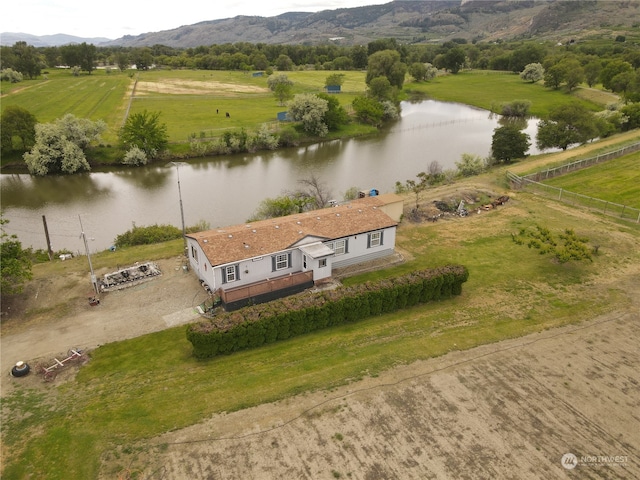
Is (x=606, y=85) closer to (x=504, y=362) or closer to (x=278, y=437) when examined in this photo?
(x=504, y=362)

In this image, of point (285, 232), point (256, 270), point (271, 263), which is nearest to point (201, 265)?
point (256, 270)

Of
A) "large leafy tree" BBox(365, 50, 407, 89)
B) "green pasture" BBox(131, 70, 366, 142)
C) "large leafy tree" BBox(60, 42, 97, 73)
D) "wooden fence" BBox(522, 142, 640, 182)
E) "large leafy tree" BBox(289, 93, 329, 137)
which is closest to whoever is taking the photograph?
"wooden fence" BBox(522, 142, 640, 182)

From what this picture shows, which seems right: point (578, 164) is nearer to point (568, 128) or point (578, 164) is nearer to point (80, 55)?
point (568, 128)

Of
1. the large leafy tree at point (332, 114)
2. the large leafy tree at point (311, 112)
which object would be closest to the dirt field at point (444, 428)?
the large leafy tree at point (311, 112)

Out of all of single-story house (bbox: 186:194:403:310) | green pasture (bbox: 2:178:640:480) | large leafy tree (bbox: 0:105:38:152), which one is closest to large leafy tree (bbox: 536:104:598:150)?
green pasture (bbox: 2:178:640:480)

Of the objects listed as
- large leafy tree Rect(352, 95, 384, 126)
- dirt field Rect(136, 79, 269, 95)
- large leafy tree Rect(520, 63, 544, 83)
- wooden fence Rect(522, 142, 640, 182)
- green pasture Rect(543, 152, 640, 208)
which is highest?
large leafy tree Rect(520, 63, 544, 83)

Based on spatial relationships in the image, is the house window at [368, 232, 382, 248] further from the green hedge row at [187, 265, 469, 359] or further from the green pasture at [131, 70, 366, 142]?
the green pasture at [131, 70, 366, 142]

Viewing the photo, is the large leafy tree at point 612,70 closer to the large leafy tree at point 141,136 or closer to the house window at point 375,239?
the house window at point 375,239
